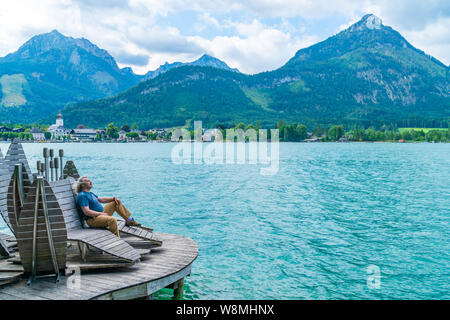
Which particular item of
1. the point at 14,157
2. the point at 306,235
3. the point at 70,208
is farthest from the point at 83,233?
the point at 306,235

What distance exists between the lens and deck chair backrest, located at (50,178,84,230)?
10.9 metres

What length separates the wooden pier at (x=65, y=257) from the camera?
354 inches

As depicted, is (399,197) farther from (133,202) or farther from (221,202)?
(133,202)

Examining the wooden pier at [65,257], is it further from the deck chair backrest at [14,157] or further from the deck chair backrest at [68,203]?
the deck chair backrest at [14,157]

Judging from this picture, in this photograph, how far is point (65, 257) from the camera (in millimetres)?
9570

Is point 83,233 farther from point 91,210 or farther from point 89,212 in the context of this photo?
point 91,210

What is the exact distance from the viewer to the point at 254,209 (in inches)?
1192

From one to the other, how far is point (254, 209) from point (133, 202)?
36.3 ft

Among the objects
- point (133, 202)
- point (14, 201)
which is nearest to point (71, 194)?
point (14, 201)

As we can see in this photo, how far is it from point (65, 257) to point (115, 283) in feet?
4.82

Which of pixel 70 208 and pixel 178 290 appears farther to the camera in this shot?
pixel 178 290

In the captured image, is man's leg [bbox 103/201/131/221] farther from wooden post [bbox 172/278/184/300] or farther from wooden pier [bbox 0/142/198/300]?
wooden post [bbox 172/278/184/300]

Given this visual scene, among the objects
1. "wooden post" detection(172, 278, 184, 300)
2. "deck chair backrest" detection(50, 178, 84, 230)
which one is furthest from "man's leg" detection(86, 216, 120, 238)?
"wooden post" detection(172, 278, 184, 300)

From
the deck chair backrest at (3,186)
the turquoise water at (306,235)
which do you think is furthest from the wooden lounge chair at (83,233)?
the turquoise water at (306,235)
